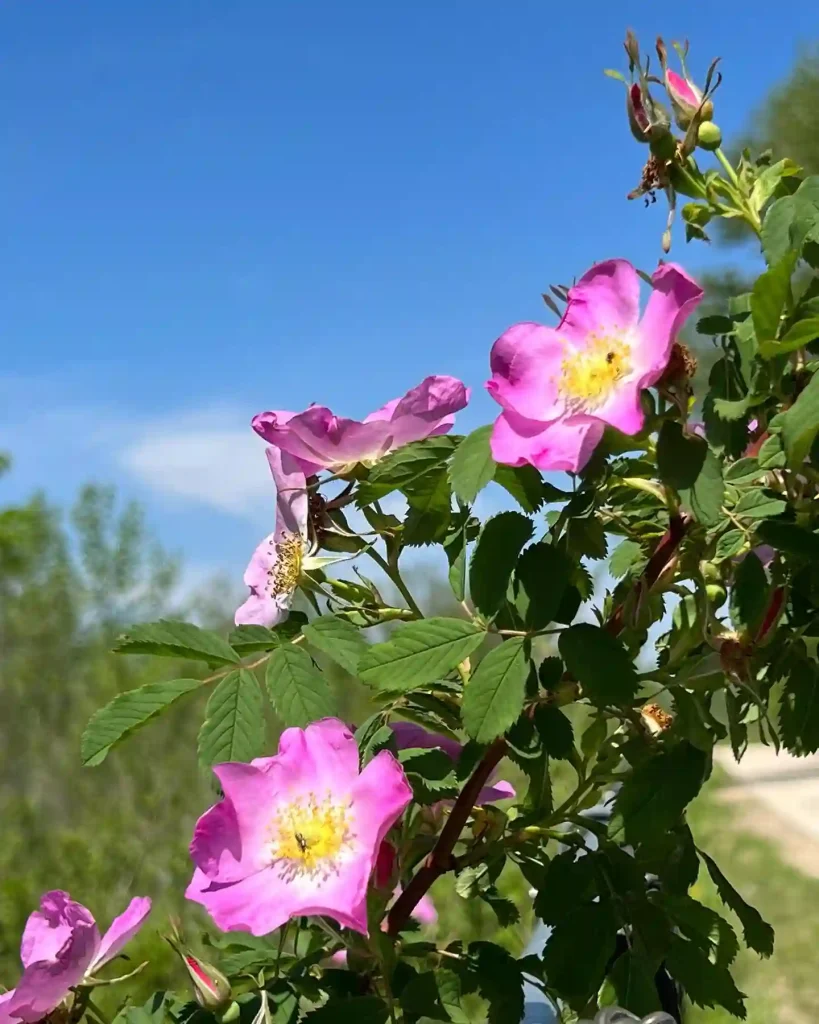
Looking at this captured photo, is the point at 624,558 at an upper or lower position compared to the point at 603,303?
lower

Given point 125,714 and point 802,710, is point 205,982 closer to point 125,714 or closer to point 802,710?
point 125,714

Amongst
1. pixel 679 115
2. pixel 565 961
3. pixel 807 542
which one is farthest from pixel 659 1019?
pixel 679 115

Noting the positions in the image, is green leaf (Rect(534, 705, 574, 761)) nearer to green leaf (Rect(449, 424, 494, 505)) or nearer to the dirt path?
green leaf (Rect(449, 424, 494, 505))

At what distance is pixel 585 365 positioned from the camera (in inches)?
18.5

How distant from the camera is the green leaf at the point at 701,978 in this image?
496mm

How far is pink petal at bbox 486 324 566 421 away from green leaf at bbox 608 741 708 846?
0.56ft

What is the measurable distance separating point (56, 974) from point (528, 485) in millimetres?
340

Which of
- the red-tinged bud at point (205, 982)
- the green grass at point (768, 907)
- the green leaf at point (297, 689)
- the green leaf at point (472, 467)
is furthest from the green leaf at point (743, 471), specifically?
the green grass at point (768, 907)

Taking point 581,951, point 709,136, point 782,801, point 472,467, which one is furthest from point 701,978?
point 782,801

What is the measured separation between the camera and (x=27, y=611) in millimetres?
4137

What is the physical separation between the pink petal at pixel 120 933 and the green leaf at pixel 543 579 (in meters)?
0.27

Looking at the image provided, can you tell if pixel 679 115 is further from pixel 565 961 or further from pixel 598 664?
pixel 565 961

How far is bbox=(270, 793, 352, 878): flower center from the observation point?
1.54 ft

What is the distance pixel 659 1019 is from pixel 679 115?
424 mm
